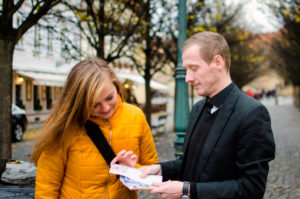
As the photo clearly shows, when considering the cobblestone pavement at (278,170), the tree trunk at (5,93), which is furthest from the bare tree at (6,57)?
the cobblestone pavement at (278,170)

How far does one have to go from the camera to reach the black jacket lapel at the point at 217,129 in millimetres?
1808

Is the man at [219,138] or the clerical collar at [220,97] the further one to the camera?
the clerical collar at [220,97]

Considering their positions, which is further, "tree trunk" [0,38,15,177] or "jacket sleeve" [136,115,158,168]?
"tree trunk" [0,38,15,177]

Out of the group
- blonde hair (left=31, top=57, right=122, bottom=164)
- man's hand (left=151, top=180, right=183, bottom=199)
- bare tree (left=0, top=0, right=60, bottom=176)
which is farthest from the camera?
bare tree (left=0, top=0, right=60, bottom=176)

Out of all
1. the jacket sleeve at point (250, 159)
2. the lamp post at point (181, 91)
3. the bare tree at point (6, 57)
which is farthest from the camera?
the bare tree at point (6, 57)

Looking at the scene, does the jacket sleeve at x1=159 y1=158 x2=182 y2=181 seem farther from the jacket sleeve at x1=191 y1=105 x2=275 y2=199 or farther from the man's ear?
the man's ear

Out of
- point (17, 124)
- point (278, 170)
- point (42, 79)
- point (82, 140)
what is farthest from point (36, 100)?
point (82, 140)

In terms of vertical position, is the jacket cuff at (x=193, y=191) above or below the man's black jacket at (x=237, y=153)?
below

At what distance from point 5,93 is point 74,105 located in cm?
456

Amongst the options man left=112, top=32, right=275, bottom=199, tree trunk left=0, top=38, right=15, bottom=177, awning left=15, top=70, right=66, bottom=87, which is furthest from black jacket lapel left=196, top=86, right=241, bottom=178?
awning left=15, top=70, right=66, bottom=87

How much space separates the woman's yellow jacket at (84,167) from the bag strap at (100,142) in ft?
0.11

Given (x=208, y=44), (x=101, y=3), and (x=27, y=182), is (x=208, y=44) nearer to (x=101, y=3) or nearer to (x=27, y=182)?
(x=27, y=182)

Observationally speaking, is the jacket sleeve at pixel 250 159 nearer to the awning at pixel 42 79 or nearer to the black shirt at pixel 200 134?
the black shirt at pixel 200 134

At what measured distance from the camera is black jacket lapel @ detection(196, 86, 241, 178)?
5.93 ft
